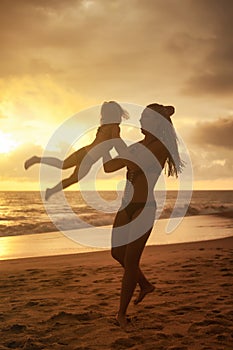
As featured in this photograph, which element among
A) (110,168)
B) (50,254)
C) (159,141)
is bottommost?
(50,254)

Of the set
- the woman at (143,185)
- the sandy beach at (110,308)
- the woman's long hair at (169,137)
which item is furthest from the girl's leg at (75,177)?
the sandy beach at (110,308)

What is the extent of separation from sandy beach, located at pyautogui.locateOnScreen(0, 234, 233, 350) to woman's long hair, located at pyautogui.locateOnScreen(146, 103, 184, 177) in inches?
65.2

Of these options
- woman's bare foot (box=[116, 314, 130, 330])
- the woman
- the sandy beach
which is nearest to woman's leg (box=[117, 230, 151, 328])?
the woman

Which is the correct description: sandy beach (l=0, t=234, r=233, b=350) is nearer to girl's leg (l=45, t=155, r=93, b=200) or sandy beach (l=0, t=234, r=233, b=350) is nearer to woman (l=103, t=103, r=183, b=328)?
woman (l=103, t=103, r=183, b=328)

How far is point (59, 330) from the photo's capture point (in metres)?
4.71

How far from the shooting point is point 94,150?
4281 mm

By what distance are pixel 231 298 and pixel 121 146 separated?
2850mm

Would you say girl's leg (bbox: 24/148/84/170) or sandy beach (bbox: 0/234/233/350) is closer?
girl's leg (bbox: 24/148/84/170)

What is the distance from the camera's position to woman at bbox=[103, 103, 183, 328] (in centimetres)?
460

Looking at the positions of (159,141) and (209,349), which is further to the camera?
(159,141)

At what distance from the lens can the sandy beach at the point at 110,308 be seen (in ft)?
14.3

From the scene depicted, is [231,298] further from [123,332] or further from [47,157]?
[47,157]

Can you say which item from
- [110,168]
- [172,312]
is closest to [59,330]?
[172,312]

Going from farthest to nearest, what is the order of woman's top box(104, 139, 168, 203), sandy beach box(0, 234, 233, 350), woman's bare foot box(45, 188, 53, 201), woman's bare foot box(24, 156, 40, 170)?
1. woman's top box(104, 139, 168, 203)
2. sandy beach box(0, 234, 233, 350)
3. woman's bare foot box(45, 188, 53, 201)
4. woman's bare foot box(24, 156, 40, 170)
